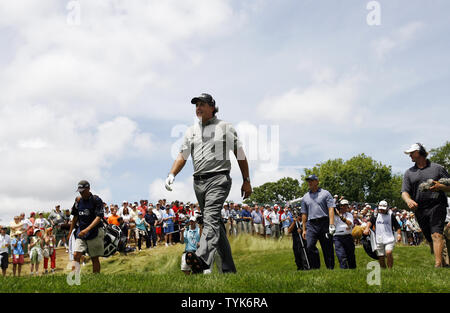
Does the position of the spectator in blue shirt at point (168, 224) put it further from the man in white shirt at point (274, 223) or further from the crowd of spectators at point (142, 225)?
the man in white shirt at point (274, 223)

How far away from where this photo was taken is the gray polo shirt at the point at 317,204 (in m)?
9.76

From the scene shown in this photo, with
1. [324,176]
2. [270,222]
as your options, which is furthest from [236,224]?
[324,176]

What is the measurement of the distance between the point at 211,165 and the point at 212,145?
28 centimetres

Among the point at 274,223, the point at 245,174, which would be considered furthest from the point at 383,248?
the point at 274,223

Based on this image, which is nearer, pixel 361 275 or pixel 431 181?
pixel 361 275

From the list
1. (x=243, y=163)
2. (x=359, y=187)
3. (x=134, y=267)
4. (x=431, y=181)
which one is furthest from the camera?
(x=359, y=187)

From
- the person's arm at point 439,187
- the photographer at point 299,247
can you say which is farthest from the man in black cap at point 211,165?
the photographer at point 299,247

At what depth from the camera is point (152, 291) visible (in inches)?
187

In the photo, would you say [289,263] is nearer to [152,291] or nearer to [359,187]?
[152,291]

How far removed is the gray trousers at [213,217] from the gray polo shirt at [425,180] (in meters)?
3.63

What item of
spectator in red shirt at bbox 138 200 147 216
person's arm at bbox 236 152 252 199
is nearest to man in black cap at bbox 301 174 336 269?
person's arm at bbox 236 152 252 199
